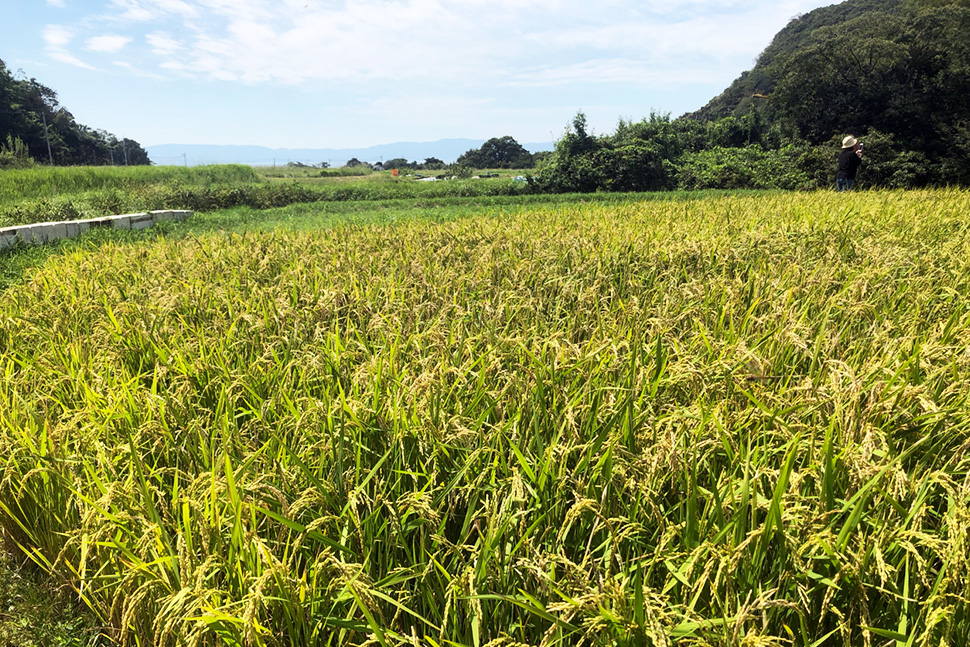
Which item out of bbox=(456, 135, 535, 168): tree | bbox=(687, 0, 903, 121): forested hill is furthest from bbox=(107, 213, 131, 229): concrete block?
bbox=(687, 0, 903, 121): forested hill

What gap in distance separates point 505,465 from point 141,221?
1476cm

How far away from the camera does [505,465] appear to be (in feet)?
5.64

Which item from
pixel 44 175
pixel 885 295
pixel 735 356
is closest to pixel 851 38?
pixel 885 295

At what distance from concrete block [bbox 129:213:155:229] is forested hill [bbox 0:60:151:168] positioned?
46.9 metres

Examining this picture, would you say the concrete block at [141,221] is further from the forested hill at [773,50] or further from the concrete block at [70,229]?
the forested hill at [773,50]

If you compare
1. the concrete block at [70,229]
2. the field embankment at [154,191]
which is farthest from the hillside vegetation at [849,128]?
the concrete block at [70,229]

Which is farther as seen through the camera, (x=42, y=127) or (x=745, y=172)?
(x=42, y=127)

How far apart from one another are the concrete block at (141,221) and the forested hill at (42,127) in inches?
1848

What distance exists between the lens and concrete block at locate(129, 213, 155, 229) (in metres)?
12.6

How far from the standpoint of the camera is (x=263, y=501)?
172cm

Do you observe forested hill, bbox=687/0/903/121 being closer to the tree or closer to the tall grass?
the tree

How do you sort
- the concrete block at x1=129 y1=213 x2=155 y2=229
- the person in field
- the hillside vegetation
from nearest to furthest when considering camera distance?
1. the person in field
2. the concrete block at x1=129 y1=213 x2=155 y2=229
3. the hillside vegetation

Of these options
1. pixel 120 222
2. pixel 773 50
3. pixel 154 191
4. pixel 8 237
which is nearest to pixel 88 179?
pixel 154 191

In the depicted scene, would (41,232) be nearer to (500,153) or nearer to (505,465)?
(505,465)
